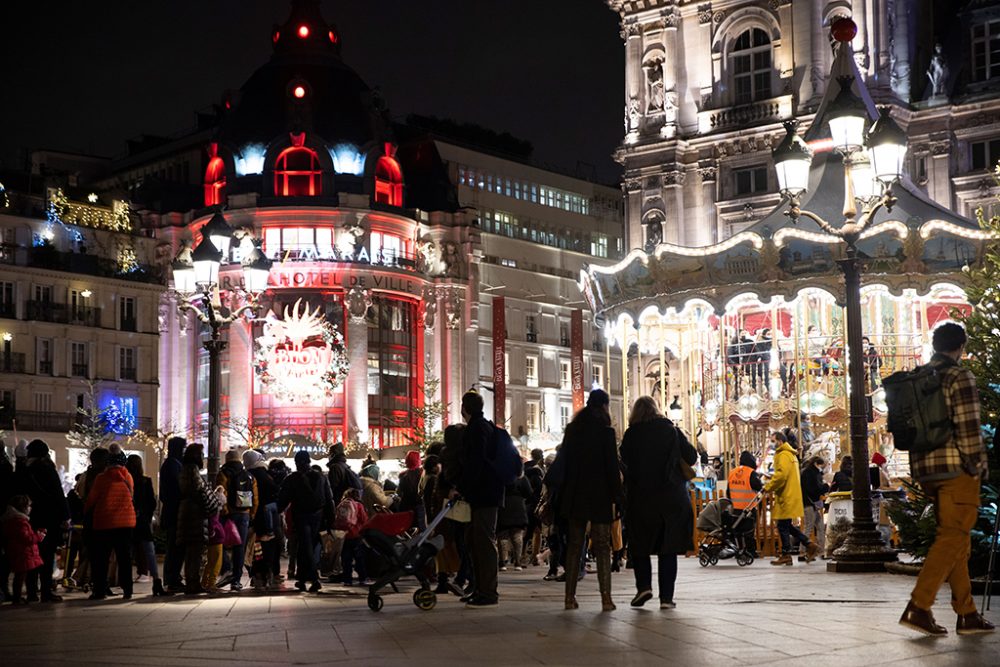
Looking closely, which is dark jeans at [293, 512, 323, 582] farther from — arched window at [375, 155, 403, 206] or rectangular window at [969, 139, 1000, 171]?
arched window at [375, 155, 403, 206]

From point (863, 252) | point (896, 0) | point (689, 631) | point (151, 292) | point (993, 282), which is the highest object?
point (896, 0)

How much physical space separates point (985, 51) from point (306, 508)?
31.2 m

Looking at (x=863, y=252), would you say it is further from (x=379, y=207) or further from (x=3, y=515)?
(x=379, y=207)

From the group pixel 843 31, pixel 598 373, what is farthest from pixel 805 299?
pixel 598 373

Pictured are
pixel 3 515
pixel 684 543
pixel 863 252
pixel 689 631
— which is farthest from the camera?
pixel 863 252

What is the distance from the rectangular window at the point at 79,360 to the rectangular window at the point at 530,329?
22.9 meters

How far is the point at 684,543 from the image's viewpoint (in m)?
12.7

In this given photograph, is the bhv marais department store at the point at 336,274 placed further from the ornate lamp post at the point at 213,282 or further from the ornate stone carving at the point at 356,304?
the ornate lamp post at the point at 213,282

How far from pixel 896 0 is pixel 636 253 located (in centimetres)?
1678

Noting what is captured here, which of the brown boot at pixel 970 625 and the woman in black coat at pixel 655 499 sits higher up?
the woman in black coat at pixel 655 499

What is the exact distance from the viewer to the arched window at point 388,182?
7044 cm

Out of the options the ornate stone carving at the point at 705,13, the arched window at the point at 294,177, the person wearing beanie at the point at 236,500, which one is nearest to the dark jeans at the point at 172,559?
the person wearing beanie at the point at 236,500

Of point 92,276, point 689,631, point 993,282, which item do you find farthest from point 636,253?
point 92,276

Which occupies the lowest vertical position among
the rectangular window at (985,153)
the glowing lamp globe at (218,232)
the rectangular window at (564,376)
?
the glowing lamp globe at (218,232)
